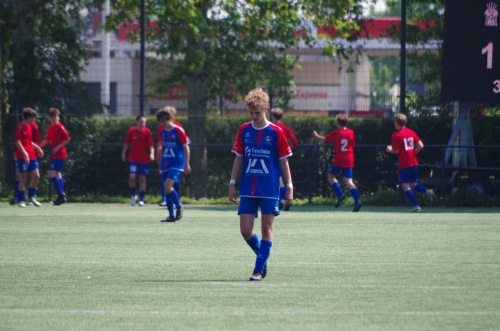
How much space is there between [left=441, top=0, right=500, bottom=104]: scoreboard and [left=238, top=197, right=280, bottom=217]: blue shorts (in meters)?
12.3

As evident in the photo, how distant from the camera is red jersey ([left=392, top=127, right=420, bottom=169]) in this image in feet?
66.8

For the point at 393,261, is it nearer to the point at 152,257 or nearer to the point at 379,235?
the point at 152,257

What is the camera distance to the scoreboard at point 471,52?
21.3m

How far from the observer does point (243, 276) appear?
10.2 meters

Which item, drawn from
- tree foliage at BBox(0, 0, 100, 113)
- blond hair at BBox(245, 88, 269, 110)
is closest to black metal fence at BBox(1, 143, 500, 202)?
tree foliage at BBox(0, 0, 100, 113)

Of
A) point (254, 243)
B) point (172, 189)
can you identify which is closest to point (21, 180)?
point (172, 189)

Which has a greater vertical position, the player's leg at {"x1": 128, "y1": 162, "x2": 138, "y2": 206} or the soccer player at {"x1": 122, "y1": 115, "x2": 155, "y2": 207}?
the soccer player at {"x1": 122, "y1": 115, "x2": 155, "y2": 207}

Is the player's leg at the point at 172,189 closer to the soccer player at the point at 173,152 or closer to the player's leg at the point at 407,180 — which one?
the soccer player at the point at 173,152

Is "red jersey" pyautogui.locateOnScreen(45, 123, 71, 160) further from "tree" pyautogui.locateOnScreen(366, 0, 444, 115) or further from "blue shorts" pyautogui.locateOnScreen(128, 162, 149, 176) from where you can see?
"tree" pyautogui.locateOnScreen(366, 0, 444, 115)

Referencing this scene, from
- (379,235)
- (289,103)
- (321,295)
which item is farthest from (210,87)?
(321,295)

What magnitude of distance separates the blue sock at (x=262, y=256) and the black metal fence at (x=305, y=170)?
13.4 metres

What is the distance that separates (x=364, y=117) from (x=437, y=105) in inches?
72.3

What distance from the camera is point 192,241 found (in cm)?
1413

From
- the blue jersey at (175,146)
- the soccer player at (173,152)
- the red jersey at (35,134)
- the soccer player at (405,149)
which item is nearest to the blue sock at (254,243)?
the soccer player at (173,152)
